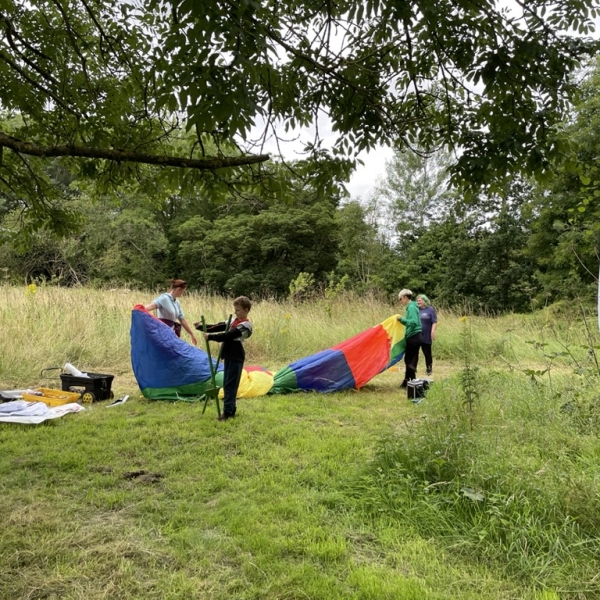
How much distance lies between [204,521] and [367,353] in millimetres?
4133

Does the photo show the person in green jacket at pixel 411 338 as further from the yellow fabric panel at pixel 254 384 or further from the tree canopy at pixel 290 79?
the tree canopy at pixel 290 79

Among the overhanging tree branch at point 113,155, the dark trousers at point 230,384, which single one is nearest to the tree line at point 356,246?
the dark trousers at point 230,384

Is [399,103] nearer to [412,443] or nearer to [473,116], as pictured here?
[473,116]

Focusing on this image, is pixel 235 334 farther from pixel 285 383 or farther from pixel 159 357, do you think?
pixel 285 383

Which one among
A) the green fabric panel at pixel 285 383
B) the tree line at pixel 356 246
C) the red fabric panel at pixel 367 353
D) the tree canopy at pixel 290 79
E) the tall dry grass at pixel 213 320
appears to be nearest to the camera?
the tree canopy at pixel 290 79

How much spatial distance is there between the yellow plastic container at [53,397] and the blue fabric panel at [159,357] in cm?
78

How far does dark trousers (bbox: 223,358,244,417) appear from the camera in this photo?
4.73 m

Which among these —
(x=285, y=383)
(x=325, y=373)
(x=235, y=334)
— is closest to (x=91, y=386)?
(x=235, y=334)

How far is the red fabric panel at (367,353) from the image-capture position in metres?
6.34

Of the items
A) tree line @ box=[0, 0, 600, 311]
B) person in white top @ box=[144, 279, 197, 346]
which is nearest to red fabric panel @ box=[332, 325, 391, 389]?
person in white top @ box=[144, 279, 197, 346]

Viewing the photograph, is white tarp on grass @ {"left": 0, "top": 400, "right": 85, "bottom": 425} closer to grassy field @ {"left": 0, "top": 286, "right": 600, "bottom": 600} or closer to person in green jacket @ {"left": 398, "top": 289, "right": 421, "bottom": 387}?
grassy field @ {"left": 0, "top": 286, "right": 600, "bottom": 600}

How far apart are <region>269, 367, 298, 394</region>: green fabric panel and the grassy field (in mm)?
860

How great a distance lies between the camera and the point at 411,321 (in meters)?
6.54

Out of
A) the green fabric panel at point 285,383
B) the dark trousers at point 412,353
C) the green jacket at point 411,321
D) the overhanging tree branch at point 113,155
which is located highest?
the overhanging tree branch at point 113,155
